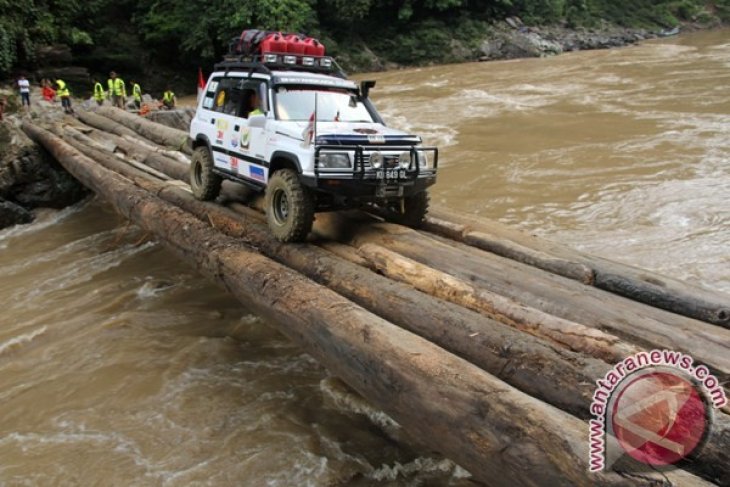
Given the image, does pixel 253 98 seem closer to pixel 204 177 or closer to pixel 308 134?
pixel 204 177

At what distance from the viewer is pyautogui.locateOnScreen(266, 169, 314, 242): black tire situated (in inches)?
246

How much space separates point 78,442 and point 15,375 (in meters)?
1.80

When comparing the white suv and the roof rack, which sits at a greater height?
the roof rack

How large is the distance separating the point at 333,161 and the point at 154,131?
10.2 m

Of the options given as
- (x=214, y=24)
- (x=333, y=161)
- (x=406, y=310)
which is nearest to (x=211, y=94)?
(x=333, y=161)

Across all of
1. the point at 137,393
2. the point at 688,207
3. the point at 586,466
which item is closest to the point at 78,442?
the point at 137,393

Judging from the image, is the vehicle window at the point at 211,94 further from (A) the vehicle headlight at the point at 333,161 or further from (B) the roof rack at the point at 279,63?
(A) the vehicle headlight at the point at 333,161

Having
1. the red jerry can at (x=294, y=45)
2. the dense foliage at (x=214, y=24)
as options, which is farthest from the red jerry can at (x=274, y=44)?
the dense foliage at (x=214, y=24)

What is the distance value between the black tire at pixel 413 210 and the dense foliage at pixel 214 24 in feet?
77.8

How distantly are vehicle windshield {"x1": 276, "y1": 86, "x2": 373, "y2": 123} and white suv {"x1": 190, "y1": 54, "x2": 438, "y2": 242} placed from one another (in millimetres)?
12

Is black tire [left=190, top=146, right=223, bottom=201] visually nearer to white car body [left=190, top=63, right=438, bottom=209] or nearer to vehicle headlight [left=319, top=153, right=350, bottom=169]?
white car body [left=190, top=63, right=438, bottom=209]

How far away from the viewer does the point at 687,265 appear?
8.20 m

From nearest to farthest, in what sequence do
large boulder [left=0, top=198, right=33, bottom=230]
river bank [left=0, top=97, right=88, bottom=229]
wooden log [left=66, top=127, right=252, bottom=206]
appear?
wooden log [left=66, top=127, right=252, bottom=206] < large boulder [left=0, top=198, right=33, bottom=230] < river bank [left=0, top=97, right=88, bottom=229]

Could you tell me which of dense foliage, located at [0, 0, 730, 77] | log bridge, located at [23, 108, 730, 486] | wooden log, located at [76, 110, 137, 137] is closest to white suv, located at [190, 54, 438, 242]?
log bridge, located at [23, 108, 730, 486]
